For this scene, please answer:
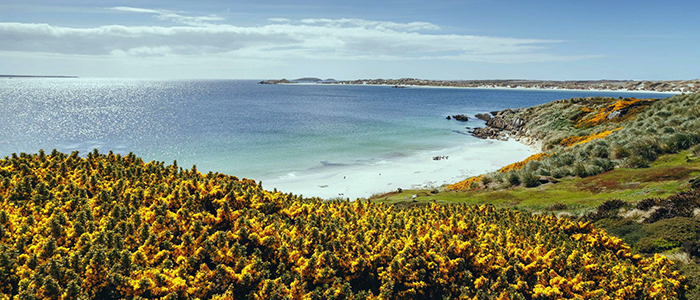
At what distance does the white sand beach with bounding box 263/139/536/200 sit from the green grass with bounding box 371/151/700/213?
1281 centimetres

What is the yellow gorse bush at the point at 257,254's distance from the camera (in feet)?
22.1

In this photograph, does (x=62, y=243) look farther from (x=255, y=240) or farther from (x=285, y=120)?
(x=285, y=120)

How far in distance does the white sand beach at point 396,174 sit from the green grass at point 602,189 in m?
12.8

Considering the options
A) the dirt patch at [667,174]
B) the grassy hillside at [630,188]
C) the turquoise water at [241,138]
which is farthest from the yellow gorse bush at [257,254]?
the turquoise water at [241,138]

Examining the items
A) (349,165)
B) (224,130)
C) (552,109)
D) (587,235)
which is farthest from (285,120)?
(587,235)

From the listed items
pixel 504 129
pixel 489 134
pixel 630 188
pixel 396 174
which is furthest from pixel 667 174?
pixel 504 129

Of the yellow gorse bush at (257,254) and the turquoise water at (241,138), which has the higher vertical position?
the yellow gorse bush at (257,254)

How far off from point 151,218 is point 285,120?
81.6 metres

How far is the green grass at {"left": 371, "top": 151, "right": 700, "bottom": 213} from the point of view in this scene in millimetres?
16641

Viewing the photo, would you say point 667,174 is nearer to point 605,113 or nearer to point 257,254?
point 257,254

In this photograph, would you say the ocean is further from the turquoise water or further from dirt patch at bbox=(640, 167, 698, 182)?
dirt patch at bbox=(640, 167, 698, 182)

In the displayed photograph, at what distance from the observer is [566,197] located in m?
18.8

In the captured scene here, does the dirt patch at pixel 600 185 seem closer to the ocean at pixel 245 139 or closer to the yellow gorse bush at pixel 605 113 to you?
the ocean at pixel 245 139

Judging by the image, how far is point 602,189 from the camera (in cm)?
1916
